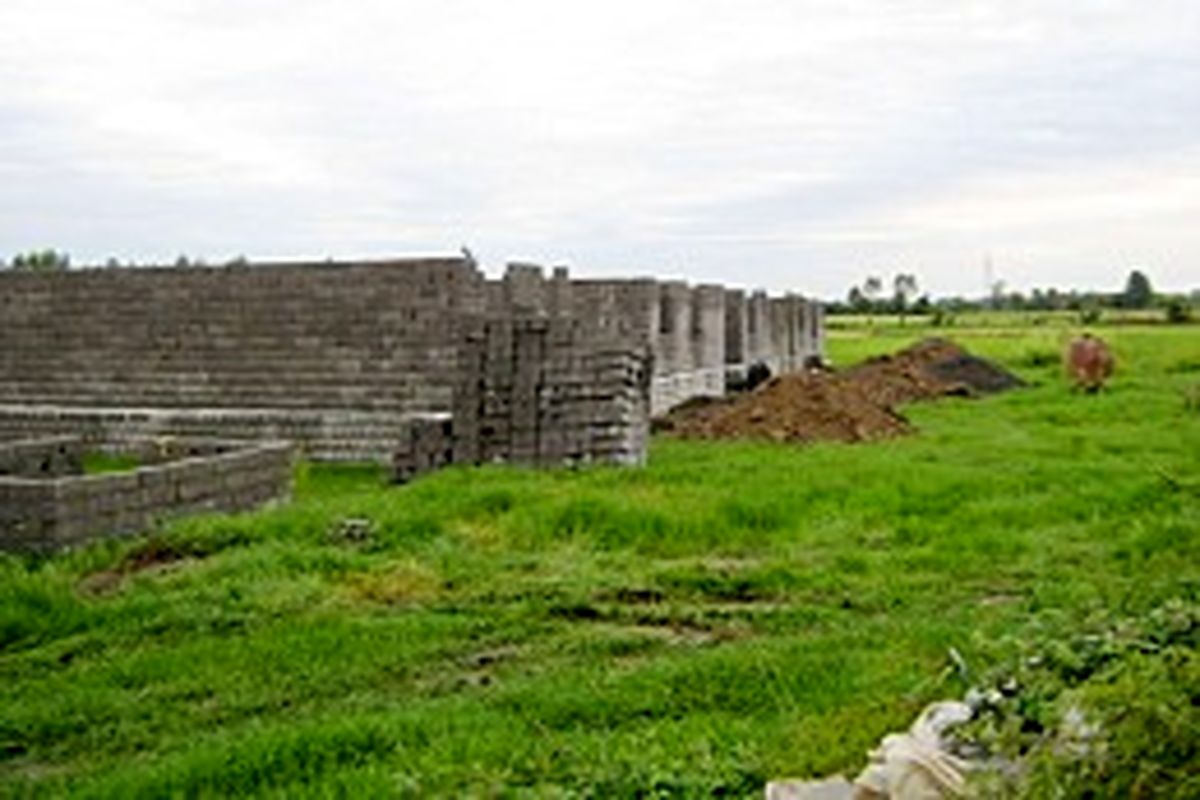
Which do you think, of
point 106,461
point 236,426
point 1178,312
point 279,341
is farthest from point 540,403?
point 1178,312

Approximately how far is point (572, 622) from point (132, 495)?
4.55m

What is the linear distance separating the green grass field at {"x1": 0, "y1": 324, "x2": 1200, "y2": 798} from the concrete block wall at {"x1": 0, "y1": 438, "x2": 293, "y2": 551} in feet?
0.99

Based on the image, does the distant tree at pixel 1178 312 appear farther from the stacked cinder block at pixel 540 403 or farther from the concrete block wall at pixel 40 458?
the concrete block wall at pixel 40 458

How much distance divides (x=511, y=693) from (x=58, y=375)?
15369 mm

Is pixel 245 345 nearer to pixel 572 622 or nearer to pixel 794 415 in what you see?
pixel 794 415

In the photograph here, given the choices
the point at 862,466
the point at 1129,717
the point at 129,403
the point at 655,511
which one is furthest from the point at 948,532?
the point at 129,403

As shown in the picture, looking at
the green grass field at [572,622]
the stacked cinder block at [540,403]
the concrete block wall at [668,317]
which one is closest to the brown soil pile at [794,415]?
the concrete block wall at [668,317]

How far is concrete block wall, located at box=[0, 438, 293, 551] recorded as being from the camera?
10.4 m

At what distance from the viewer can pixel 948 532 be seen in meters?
10.3

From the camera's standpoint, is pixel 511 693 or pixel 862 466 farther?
pixel 862 466

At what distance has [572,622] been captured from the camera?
26.2ft

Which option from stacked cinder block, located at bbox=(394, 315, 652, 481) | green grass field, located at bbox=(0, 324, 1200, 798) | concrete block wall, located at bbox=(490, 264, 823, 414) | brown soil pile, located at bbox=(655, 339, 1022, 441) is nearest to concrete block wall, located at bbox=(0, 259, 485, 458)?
concrete block wall, located at bbox=(490, 264, 823, 414)

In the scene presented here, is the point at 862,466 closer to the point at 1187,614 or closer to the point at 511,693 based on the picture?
the point at 511,693

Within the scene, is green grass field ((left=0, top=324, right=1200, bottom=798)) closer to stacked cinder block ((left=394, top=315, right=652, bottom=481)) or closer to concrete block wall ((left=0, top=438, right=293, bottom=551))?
concrete block wall ((left=0, top=438, right=293, bottom=551))
